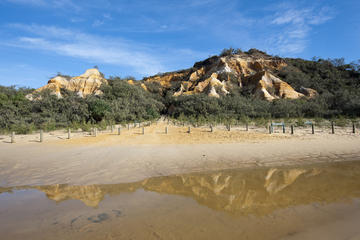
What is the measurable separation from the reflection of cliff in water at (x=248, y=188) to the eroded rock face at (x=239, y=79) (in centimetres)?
2828

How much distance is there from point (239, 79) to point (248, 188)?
39.0 meters

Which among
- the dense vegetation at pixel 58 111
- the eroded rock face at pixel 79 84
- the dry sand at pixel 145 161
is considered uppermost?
the eroded rock face at pixel 79 84

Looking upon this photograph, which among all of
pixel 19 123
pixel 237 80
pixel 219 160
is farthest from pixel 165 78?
pixel 219 160

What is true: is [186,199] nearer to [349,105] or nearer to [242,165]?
[242,165]

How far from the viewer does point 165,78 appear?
56.1 m

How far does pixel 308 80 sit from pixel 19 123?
48562 millimetres

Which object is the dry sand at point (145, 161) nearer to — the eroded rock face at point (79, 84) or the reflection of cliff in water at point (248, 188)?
the reflection of cliff in water at point (248, 188)

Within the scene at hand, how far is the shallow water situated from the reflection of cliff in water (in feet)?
0.07

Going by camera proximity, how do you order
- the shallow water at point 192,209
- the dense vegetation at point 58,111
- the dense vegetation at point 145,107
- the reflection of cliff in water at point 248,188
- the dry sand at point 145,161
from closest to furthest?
the shallow water at point 192,209, the reflection of cliff in water at point 248,188, the dry sand at point 145,161, the dense vegetation at point 58,111, the dense vegetation at point 145,107

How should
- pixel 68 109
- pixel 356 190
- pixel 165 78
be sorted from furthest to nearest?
pixel 165 78 → pixel 68 109 → pixel 356 190

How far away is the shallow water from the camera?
10.5 feet

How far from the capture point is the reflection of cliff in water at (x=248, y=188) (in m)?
4.33

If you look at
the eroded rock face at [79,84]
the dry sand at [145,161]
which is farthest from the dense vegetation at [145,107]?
the dry sand at [145,161]

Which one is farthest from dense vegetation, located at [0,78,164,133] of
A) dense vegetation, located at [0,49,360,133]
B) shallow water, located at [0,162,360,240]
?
shallow water, located at [0,162,360,240]
